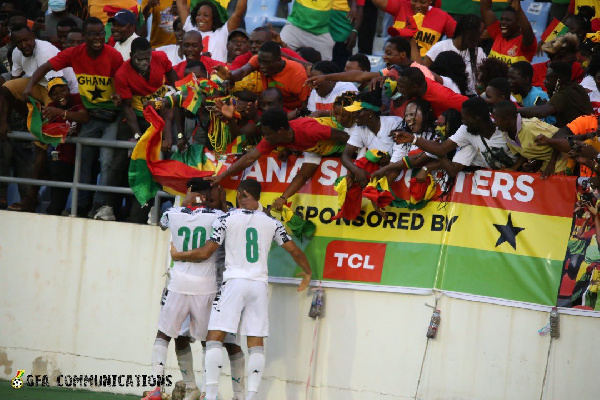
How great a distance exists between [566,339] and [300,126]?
3.53 m

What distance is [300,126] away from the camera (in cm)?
1138

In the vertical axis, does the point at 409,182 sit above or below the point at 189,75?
below

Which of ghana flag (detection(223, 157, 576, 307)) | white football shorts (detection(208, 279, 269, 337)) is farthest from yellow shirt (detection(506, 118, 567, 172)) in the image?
white football shorts (detection(208, 279, 269, 337))

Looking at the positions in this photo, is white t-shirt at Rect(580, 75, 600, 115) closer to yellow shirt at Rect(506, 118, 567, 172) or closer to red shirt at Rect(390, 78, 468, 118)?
yellow shirt at Rect(506, 118, 567, 172)

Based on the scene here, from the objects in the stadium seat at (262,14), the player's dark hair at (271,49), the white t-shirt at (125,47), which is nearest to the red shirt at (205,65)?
the player's dark hair at (271,49)

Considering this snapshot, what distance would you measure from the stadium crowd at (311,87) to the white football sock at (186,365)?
6.15 feet

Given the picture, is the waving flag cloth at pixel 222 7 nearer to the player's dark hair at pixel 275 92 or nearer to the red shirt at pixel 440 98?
the player's dark hair at pixel 275 92

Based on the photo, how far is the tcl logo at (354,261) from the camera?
11.2 metres

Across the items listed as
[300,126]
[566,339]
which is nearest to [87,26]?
[300,126]

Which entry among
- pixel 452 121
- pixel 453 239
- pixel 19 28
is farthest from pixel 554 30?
pixel 19 28

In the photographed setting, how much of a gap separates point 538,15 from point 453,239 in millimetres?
4610

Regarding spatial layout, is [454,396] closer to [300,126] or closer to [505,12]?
[300,126]

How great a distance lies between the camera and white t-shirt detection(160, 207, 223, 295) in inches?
442

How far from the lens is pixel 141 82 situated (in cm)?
1286
